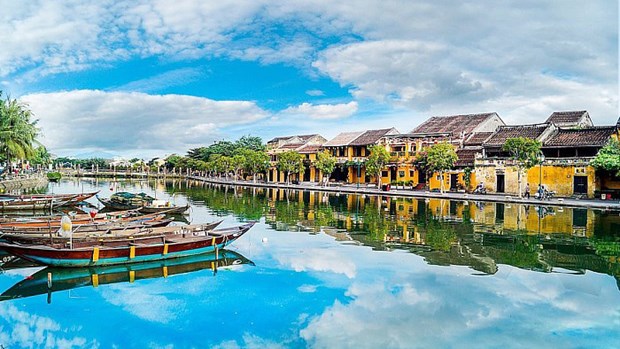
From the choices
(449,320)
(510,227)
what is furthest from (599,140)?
(449,320)

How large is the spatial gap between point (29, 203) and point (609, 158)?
125 ft

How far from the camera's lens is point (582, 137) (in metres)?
37.9

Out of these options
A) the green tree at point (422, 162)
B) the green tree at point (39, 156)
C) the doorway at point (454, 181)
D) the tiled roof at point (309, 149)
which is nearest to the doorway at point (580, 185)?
the doorway at point (454, 181)

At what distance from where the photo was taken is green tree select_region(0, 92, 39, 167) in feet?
153

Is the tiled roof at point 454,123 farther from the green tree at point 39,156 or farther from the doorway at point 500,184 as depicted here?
the green tree at point 39,156

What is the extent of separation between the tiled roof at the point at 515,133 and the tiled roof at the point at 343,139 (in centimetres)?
1879

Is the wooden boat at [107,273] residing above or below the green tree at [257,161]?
below

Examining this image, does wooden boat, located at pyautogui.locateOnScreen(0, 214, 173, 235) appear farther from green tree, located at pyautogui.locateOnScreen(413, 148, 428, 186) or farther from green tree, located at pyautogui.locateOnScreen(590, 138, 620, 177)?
green tree, located at pyautogui.locateOnScreen(590, 138, 620, 177)

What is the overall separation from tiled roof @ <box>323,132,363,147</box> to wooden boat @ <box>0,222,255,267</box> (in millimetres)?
42758

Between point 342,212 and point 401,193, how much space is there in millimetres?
13256

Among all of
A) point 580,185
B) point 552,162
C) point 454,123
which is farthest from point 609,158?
point 454,123

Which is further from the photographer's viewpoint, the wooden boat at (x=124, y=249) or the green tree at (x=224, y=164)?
the green tree at (x=224, y=164)

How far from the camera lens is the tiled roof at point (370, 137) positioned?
5535 cm

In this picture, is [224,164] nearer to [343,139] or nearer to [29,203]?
[343,139]
